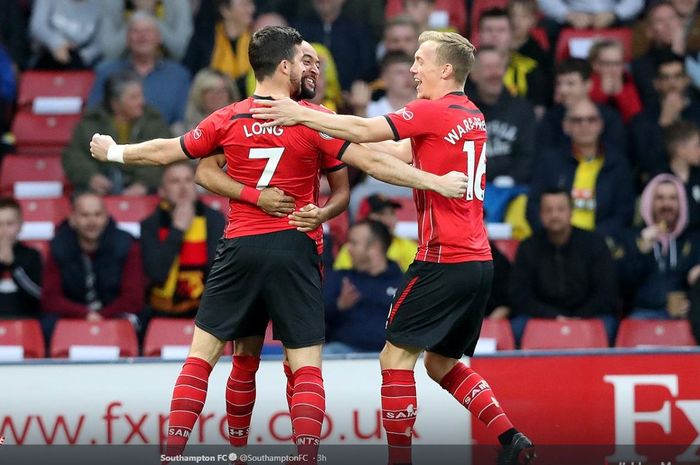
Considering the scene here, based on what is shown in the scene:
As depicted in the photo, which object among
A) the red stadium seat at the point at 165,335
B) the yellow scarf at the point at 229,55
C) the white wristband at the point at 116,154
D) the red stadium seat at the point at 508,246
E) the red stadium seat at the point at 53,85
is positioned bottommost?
the red stadium seat at the point at 165,335

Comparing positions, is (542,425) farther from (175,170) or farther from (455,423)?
(175,170)

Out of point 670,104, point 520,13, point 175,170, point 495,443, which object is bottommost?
point 495,443

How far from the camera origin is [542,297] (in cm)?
961

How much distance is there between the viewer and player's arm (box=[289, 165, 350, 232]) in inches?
259

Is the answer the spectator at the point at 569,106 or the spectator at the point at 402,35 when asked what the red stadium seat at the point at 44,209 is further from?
the spectator at the point at 569,106

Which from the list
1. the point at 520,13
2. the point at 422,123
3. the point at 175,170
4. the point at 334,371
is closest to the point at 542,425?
the point at 334,371

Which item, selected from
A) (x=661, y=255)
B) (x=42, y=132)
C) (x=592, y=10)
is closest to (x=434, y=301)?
(x=661, y=255)

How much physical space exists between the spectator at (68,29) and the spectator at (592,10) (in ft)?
12.6

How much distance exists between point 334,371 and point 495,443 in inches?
38.8

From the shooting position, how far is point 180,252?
9.66 metres

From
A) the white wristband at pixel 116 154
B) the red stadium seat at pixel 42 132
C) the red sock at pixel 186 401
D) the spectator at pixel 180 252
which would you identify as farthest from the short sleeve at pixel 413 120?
the red stadium seat at pixel 42 132

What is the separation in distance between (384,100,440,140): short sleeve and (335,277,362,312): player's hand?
289cm

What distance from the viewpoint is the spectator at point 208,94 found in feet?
35.5

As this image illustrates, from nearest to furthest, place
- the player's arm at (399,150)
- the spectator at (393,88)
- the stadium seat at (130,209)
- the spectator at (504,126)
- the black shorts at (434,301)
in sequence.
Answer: the black shorts at (434,301)
the player's arm at (399,150)
the stadium seat at (130,209)
the spectator at (504,126)
the spectator at (393,88)
